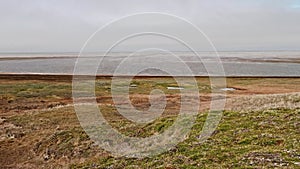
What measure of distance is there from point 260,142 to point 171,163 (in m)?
4.79

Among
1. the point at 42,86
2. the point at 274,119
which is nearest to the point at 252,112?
the point at 274,119

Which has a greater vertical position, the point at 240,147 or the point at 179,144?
the point at 240,147

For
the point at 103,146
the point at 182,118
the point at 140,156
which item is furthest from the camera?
the point at 182,118

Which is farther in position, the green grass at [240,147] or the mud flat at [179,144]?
the mud flat at [179,144]

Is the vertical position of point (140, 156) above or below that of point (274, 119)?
below

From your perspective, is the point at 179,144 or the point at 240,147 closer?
the point at 240,147

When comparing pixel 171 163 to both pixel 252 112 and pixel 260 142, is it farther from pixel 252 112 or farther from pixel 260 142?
pixel 252 112

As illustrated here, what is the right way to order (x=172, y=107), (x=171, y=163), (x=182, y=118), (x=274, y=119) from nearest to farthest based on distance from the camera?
(x=171, y=163) < (x=274, y=119) < (x=182, y=118) < (x=172, y=107)

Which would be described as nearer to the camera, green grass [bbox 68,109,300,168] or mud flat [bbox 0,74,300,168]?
green grass [bbox 68,109,300,168]

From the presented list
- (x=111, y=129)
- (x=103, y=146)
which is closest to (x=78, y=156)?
(x=103, y=146)

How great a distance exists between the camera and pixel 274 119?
2109 cm

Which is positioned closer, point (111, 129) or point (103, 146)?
point (103, 146)

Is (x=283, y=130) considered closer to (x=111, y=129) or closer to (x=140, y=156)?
(x=140, y=156)

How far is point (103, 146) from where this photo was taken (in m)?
23.0
